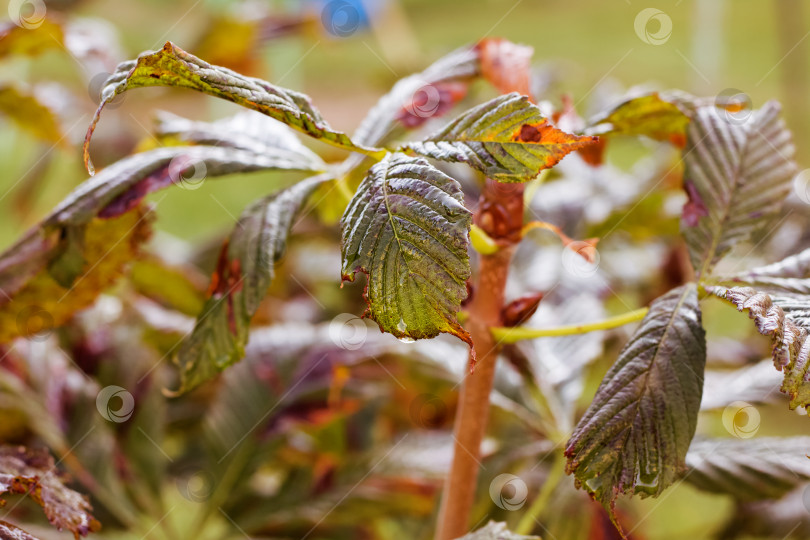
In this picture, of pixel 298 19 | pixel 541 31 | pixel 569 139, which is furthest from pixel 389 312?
pixel 541 31

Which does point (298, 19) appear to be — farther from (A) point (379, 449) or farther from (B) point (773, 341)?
(B) point (773, 341)

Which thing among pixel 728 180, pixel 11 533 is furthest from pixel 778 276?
pixel 11 533

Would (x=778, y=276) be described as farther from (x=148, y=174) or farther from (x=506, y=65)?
(x=148, y=174)

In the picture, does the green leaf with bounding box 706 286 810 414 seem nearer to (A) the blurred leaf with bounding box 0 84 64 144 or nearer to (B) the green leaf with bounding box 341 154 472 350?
(B) the green leaf with bounding box 341 154 472 350

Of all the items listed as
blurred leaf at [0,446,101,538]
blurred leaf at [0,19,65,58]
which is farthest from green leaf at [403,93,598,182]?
blurred leaf at [0,19,65,58]

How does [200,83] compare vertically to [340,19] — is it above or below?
below
